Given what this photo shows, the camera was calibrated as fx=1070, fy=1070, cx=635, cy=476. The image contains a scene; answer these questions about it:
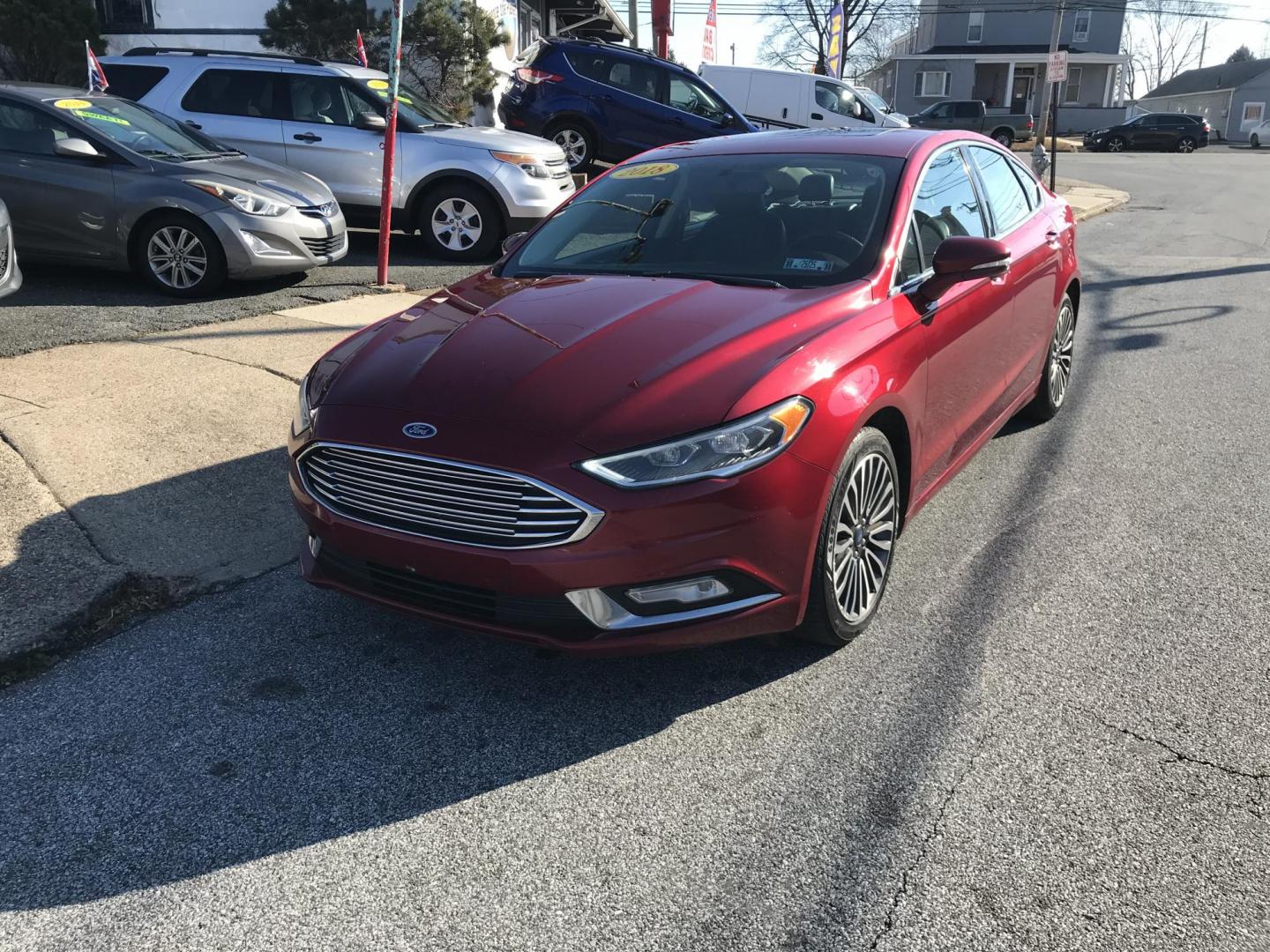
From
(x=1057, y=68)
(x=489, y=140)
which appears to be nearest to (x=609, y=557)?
(x=489, y=140)

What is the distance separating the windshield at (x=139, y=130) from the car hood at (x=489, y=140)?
2021mm

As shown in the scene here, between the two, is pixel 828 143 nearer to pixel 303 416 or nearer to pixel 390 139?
pixel 303 416

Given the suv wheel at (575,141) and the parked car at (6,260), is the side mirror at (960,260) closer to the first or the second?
the parked car at (6,260)

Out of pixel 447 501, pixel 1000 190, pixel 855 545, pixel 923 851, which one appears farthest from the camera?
pixel 1000 190

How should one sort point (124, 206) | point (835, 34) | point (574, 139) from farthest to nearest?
point (835, 34)
point (574, 139)
point (124, 206)

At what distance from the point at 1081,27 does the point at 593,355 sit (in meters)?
61.8

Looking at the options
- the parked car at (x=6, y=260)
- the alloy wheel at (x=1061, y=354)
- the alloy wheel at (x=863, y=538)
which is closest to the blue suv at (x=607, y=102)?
the parked car at (x=6, y=260)

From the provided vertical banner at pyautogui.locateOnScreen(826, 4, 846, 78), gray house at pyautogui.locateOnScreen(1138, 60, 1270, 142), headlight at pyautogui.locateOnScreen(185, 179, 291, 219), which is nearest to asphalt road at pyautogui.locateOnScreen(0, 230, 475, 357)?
headlight at pyautogui.locateOnScreen(185, 179, 291, 219)

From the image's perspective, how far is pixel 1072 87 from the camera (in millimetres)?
57094

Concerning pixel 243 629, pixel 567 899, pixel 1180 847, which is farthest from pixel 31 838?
Answer: pixel 1180 847

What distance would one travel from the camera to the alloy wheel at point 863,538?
11.2 feet

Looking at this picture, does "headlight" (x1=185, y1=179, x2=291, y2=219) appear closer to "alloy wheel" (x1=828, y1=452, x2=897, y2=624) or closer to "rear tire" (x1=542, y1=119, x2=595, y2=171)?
"alloy wheel" (x1=828, y1=452, x2=897, y2=624)

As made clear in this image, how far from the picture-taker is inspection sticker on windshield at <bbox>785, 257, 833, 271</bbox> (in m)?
3.95

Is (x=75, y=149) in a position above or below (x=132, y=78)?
below
